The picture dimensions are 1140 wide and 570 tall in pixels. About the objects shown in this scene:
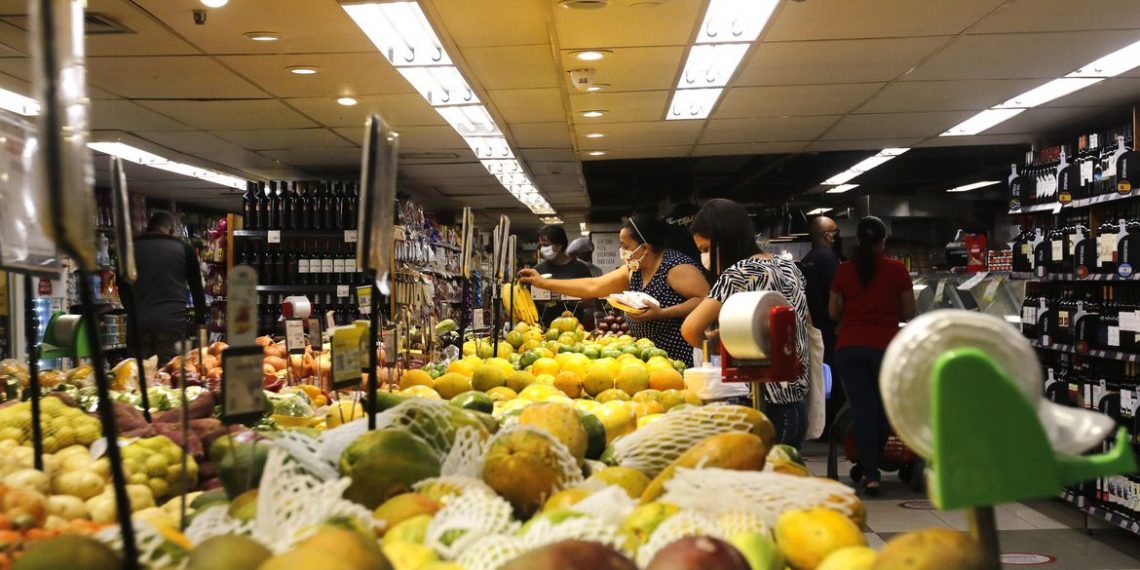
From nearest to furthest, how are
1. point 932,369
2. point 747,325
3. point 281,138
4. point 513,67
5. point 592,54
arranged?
point 932,369
point 747,325
point 592,54
point 513,67
point 281,138

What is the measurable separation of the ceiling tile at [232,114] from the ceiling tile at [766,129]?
10.6 ft

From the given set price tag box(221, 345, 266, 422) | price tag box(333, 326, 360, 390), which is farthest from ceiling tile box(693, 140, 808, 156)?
price tag box(221, 345, 266, 422)

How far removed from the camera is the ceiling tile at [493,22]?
4434 millimetres

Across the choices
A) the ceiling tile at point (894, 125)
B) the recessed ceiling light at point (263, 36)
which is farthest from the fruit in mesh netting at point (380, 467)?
the ceiling tile at point (894, 125)

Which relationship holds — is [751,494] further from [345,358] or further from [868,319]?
[868,319]

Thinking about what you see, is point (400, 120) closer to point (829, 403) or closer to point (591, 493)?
point (829, 403)

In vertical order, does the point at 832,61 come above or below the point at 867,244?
above

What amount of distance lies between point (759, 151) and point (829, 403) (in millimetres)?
2700

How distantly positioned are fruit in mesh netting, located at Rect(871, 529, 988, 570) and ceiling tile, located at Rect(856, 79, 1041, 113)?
228 inches

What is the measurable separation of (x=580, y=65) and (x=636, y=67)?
354mm

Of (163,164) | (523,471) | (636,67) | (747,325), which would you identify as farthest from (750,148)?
(523,471)

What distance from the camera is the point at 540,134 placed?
811 cm

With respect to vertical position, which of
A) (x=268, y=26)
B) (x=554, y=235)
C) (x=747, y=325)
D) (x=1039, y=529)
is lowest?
(x=1039, y=529)

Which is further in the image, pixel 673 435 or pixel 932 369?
pixel 673 435
